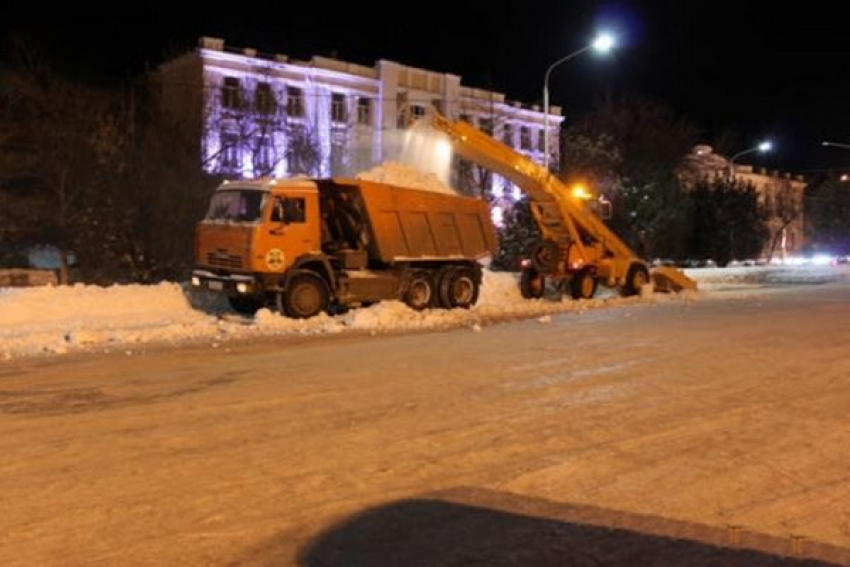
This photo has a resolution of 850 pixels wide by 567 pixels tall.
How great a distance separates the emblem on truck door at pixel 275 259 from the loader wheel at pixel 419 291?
353cm

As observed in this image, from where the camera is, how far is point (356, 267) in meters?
20.5

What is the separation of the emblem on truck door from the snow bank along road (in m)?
5.57

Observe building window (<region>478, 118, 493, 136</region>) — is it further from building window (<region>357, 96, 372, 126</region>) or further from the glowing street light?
the glowing street light

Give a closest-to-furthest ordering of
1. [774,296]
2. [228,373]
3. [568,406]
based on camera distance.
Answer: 1. [568,406]
2. [228,373]
3. [774,296]

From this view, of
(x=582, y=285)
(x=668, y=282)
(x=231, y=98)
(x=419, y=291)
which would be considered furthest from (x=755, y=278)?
(x=231, y=98)

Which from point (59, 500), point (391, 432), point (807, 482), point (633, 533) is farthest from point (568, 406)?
point (59, 500)

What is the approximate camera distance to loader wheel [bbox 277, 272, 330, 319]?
62.4 ft

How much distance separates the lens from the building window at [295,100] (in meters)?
51.7

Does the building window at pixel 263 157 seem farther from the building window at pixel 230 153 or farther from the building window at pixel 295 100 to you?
the building window at pixel 295 100

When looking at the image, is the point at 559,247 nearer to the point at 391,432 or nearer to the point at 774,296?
the point at 774,296

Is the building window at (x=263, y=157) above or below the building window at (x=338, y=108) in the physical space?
below

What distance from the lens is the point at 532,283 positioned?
84.7 feet

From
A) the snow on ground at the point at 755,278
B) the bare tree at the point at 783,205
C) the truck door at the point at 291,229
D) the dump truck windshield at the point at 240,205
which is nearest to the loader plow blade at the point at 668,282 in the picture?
the snow on ground at the point at 755,278

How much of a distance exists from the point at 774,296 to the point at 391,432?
72.2 feet
